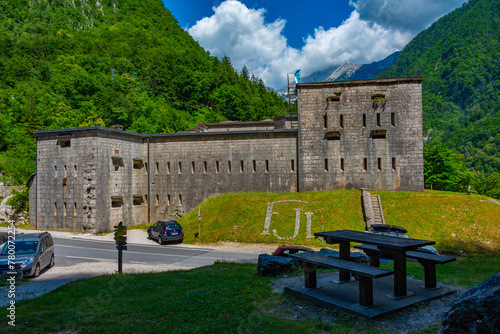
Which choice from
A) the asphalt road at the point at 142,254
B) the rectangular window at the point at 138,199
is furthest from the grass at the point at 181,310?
the rectangular window at the point at 138,199

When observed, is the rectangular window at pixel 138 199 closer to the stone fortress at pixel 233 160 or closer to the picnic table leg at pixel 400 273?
the stone fortress at pixel 233 160

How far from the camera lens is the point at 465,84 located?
541ft

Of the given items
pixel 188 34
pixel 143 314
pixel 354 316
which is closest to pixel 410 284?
pixel 354 316

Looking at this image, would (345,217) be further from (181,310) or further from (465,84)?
(465,84)

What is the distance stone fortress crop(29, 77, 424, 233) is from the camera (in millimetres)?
25203

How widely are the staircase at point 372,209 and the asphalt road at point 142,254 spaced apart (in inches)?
359

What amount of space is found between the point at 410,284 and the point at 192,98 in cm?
7142

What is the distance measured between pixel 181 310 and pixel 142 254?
13243 mm

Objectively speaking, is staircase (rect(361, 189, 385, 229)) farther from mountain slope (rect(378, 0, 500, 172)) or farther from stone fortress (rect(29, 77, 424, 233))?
mountain slope (rect(378, 0, 500, 172))

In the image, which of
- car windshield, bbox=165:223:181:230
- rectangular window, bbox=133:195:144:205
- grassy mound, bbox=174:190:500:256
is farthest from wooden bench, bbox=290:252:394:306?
rectangular window, bbox=133:195:144:205

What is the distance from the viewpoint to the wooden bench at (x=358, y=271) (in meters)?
6.37

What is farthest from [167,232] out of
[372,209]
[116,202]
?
[372,209]

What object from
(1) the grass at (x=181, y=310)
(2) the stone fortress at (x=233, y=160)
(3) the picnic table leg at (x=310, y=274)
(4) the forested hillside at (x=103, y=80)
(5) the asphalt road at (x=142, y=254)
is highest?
(4) the forested hillside at (x=103, y=80)

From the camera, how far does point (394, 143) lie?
26.0 m
